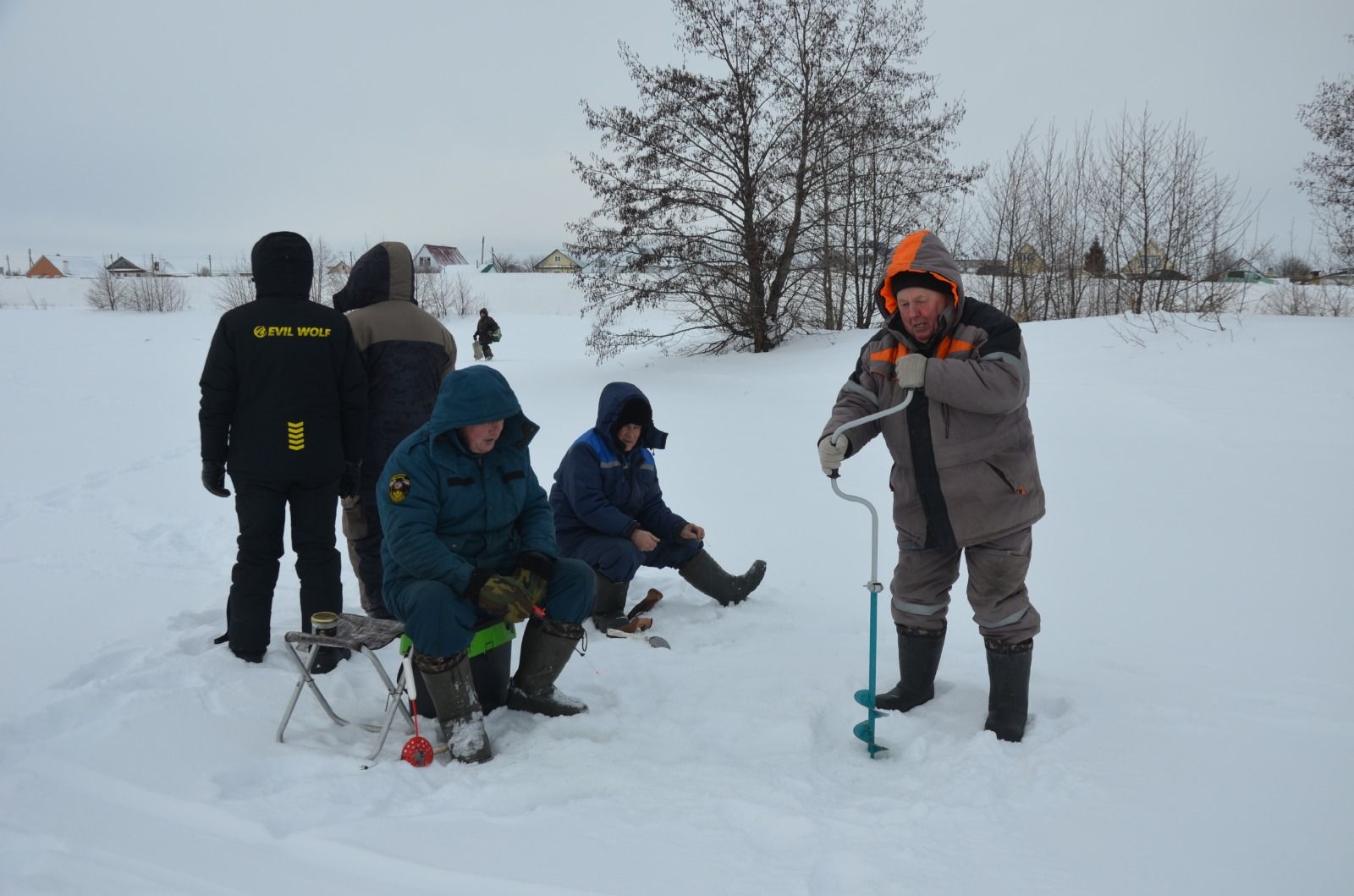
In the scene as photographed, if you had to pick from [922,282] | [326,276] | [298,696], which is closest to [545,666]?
[298,696]

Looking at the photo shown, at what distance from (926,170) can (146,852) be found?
14208mm

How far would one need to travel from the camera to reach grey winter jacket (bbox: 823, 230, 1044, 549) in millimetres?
2881

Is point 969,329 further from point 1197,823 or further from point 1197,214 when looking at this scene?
point 1197,214

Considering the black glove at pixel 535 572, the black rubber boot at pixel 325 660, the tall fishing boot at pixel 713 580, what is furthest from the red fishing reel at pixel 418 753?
the tall fishing boot at pixel 713 580

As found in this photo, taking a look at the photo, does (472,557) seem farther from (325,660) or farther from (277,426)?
(277,426)

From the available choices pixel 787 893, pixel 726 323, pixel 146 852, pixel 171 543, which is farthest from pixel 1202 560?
pixel 726 323

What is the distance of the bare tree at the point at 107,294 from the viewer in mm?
25234

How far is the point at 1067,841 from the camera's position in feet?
7.96

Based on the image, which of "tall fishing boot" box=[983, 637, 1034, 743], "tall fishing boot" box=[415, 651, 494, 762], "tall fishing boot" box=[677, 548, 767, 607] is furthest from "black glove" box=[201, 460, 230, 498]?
"tall fishing boot" box=[983, 637, 1034, 743]

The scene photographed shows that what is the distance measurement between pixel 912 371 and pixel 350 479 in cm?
250

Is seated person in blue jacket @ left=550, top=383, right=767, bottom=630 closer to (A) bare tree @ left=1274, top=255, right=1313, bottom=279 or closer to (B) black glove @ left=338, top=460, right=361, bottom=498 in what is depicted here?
(B) black glove @ left=338, top=460, right=361, bottom=498

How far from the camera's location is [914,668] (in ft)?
10.9

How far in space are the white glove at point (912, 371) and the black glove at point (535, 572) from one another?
142 centimetres

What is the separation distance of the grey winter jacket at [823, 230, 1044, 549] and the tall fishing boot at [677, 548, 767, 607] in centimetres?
155
